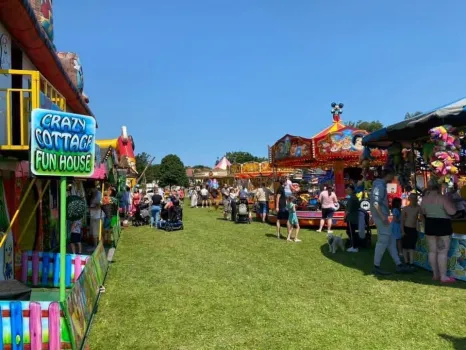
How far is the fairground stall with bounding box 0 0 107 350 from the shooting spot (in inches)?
130

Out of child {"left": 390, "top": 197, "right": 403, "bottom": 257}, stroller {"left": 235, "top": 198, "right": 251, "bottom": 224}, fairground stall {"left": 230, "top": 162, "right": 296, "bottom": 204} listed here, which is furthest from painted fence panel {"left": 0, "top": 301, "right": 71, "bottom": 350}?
fairground stall {"left": 230, "top": 162, "right": 296, "bottom": 204}

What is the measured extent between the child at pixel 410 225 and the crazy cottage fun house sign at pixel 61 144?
580cm

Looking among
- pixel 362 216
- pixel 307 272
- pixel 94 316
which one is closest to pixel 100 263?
pixel 94 316

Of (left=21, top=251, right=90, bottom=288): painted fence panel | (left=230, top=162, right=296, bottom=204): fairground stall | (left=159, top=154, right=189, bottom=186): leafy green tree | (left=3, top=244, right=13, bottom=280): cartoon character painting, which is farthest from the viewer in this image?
(left=159, top=154, right=189, bottom=186): leafy green tree

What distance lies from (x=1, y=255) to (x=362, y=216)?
23.5 feet

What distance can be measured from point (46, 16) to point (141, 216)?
927 centimetres

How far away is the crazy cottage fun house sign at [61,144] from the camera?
3.46 m

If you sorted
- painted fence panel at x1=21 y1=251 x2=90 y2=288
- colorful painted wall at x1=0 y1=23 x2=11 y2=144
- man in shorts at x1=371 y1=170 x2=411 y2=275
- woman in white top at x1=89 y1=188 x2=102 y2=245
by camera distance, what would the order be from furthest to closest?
woman in white top at x1=89 y1=188 x2=102 y2=245, man in shorts at x1=371 y1=170 x2=411 y2=275, painted fence panel at x1=21 y1=251 x2=90 y2=288, colorful painted wall at x1=0 y1=23 x2=11 y2=144

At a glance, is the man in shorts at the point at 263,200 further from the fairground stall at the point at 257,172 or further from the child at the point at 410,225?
the fairground stall at the point at 257,172

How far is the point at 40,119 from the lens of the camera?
349 cm

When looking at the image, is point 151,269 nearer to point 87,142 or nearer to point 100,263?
point 100,263

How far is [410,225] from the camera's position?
24.1 feet

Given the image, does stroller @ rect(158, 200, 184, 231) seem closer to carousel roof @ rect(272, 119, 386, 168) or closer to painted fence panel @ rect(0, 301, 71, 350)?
carousel roof @ rect(272, 119, 386, 168)

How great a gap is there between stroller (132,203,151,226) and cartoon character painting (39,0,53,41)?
877cm
